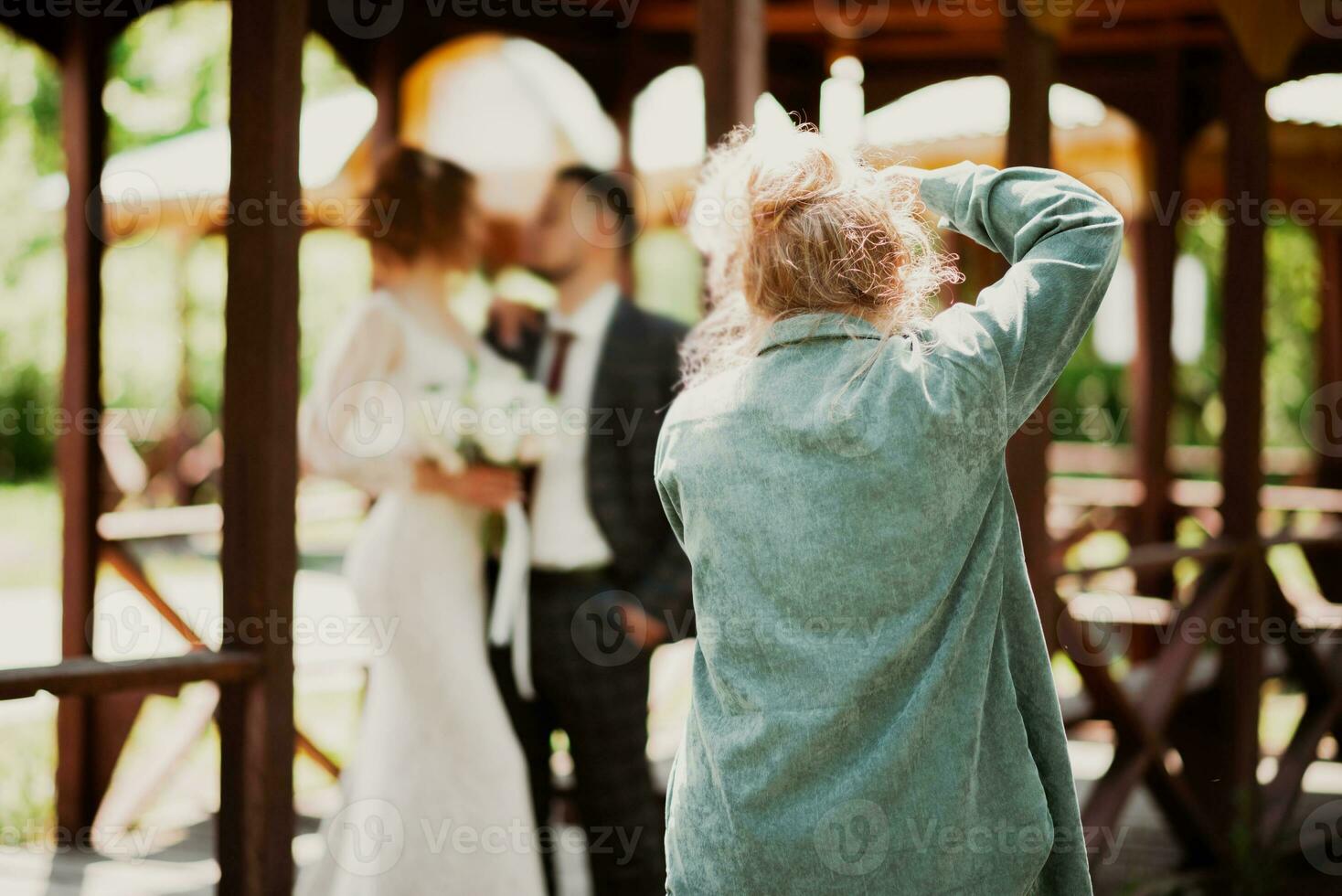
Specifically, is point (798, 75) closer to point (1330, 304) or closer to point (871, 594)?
point (1330, 304)

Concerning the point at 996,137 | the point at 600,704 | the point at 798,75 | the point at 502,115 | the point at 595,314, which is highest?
the point at 798,75

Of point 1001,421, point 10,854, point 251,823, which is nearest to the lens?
point 1001,421

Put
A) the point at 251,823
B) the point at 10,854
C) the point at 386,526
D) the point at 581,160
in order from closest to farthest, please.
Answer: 1. the point at 251,823
2. the point at 386,526
3. the point at 10,854
4. the point at 581,160

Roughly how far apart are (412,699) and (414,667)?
3.5 inches

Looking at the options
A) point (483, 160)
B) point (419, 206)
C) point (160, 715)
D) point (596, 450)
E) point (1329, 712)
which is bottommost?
point (160, 715)

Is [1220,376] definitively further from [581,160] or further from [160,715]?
[160,715]

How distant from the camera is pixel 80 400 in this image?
211 inches

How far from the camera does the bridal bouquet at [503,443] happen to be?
153 inches

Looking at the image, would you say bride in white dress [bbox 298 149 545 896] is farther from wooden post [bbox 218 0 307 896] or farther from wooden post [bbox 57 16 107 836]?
wooden post [bbox 57 16 107 836]

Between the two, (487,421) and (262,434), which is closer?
(262,434)

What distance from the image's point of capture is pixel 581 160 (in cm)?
575

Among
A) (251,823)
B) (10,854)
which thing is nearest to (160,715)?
(10,854)

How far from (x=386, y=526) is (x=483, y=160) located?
1.91 meters

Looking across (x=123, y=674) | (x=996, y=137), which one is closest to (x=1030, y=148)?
(x=123, y=674)
